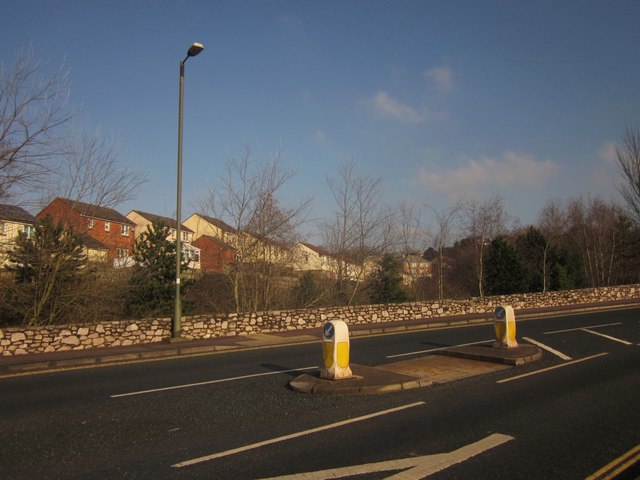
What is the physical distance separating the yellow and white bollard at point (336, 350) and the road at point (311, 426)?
2.62 feet

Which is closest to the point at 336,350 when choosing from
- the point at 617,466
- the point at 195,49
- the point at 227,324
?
the point at 617,466

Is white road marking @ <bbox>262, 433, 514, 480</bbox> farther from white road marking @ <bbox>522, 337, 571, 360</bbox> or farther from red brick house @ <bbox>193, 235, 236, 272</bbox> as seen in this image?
red brick house @ <bbox>193, 235, 236, 272</bbox>

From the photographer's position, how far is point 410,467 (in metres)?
4.62

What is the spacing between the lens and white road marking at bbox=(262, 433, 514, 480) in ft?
14.6

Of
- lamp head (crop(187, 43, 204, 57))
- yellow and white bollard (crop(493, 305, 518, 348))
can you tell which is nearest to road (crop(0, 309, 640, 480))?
yellow and white bollard (crop(493, 305, 518, 348))

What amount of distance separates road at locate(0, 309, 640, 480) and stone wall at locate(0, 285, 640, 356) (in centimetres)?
318

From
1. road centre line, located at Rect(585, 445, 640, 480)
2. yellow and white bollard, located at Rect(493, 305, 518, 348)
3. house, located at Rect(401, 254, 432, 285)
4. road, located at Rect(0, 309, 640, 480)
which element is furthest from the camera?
house, located at Rect(401, 254, 432, 285)

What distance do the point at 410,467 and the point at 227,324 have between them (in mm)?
12838

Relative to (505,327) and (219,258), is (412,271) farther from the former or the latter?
(505,327)

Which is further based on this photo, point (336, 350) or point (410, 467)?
point (336, 350)

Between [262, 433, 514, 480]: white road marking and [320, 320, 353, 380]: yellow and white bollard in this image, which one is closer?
[262, 433, 514, 480]: white road marking

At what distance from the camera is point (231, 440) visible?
221 inches

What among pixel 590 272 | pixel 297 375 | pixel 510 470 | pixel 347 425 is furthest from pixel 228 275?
pixel 590 272

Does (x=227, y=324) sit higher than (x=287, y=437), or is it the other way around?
(x=227, y=324)
